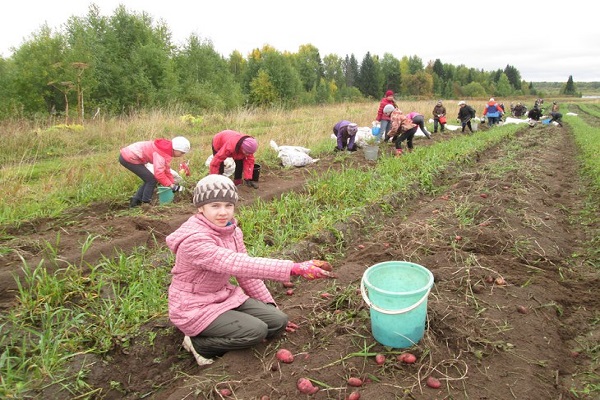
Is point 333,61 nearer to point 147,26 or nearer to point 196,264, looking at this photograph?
point 147,26

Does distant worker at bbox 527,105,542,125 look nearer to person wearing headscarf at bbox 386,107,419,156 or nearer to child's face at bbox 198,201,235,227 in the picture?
person wearing headscarf at bbox 386,107,419,156

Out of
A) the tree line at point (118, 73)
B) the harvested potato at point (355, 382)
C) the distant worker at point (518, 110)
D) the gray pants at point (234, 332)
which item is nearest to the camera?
the harvested potato at point (355, 382)

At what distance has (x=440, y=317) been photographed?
A: 2.42m

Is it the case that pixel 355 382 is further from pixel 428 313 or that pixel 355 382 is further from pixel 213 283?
pixel 213 283

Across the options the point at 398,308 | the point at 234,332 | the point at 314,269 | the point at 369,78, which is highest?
the point at 369,78

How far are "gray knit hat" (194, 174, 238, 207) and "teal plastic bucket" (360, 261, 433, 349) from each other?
36.0 inches

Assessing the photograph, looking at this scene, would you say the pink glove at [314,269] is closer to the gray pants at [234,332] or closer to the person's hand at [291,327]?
the gray pants at [234,332]

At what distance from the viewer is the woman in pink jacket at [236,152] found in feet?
18.8

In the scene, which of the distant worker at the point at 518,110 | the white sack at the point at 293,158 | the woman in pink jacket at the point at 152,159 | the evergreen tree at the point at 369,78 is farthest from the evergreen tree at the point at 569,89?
the woman in pink jacket at the point at 152,159

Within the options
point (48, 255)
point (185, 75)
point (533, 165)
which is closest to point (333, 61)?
point (185, 75)

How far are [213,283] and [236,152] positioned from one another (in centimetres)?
379

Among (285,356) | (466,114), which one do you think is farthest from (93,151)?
(466,114)

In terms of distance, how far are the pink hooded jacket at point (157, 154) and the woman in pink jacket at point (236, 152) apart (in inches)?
32.5

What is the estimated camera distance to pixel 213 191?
223 cm
